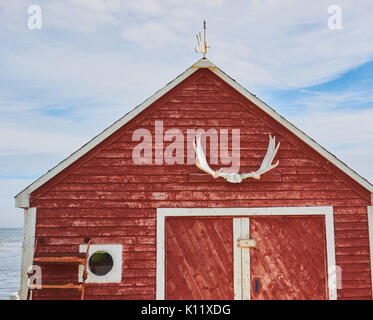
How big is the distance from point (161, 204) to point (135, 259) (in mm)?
1144

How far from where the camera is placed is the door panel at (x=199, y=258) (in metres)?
8.12

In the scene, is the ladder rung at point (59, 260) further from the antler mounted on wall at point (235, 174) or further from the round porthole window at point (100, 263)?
the antler mounted on wall at point (235, 174)

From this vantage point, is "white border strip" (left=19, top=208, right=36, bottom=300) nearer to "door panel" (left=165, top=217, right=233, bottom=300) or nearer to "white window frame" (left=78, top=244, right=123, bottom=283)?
"white window frame" (left=78, top=244, right=123, bottom=283)

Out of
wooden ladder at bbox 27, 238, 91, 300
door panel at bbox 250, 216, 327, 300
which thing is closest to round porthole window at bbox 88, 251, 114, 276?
wooden ladder at bbox 27, 238, 91, 300

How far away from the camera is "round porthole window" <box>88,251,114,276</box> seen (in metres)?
8.02

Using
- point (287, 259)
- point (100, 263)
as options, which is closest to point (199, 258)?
point (287, 259)

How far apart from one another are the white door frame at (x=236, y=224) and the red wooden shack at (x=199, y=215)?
0.06ft

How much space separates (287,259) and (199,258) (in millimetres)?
1731

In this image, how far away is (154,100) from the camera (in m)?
8.41

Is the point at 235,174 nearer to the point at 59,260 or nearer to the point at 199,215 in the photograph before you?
the point at 199,215

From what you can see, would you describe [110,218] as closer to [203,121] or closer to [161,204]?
[161,204]

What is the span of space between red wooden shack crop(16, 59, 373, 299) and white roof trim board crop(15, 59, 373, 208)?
20 millimetres
